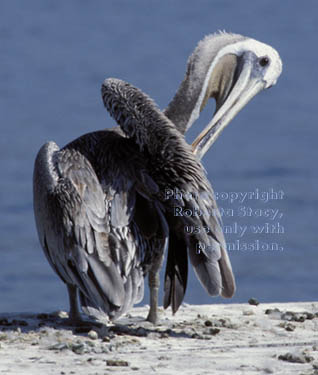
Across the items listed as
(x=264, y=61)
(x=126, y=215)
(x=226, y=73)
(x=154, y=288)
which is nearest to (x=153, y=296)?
(x=154, y=288)

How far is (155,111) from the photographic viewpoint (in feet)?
26.2

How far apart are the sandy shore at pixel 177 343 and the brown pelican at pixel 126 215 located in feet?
0.79

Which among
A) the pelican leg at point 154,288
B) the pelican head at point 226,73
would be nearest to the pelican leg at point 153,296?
the pelican leg at point 154,288

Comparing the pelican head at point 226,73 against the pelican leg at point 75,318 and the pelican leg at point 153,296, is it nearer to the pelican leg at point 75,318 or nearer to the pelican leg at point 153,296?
the pelican leg at point 153,296

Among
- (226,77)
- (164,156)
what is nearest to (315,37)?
(226,77)

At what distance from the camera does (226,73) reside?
9406mm

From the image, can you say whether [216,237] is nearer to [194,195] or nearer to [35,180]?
[194,195]

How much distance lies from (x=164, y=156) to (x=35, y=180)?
0.86 m

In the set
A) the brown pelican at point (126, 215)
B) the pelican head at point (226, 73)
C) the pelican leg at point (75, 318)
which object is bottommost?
the pelican leg at point (75, 318)

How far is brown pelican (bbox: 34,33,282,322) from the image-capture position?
7.23 m

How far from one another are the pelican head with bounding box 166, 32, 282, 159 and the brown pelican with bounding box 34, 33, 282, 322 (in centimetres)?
98

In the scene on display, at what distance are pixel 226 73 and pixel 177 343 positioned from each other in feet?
9.59

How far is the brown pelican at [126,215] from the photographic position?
7227 mm

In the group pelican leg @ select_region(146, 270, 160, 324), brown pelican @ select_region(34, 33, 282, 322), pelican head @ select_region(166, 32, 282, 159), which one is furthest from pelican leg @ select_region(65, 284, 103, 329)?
pelican head @ select_region(166, 32, 282, 159)
